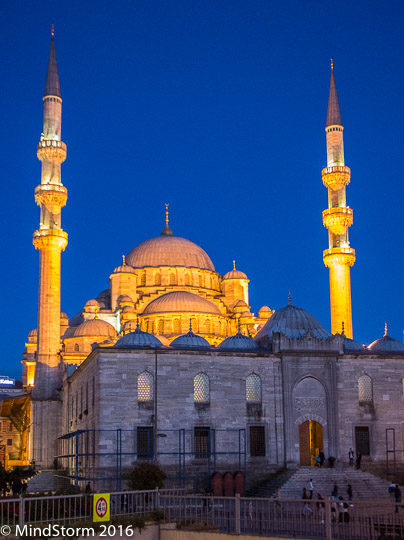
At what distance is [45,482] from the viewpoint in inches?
1540

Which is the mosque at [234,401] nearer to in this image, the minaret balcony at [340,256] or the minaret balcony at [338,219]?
the minaret balcony at [340,256]

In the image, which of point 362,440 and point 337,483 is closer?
point 337,483

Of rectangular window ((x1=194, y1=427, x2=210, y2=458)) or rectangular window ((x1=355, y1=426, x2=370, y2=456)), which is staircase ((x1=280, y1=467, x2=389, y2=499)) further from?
rectangular window ((x1=194, y1=427, x2=210, y2=458))

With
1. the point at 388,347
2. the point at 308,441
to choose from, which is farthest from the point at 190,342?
the point at 388,347

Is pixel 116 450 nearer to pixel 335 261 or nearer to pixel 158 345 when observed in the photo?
pixel 158 345

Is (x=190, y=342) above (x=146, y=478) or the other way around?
above

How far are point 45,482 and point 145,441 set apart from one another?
11.2 m

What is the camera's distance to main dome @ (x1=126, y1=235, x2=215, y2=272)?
5697 centimetres

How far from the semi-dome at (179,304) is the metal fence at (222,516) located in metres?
31.5

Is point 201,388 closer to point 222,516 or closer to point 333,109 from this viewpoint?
point 222,516

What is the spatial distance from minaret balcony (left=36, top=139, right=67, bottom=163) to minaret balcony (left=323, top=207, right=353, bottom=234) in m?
17.1

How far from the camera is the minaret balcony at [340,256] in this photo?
152 ft

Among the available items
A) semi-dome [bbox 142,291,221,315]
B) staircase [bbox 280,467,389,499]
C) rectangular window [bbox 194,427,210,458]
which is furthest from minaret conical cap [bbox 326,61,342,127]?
staircase [bbox 280,467,389,499]

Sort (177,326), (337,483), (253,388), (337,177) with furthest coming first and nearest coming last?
(177,326) → (337,177) → (253,388) → (337,483)
